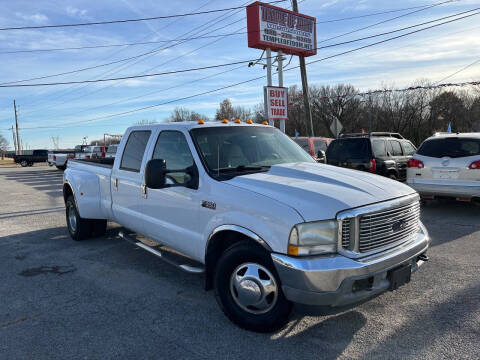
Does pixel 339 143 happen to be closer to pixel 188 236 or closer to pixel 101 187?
pixel 101 187

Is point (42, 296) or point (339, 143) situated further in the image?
point (339, 143)

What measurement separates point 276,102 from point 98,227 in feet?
34.8

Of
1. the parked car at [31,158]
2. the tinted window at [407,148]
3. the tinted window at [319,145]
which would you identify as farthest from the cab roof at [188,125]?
the parked car at [31,158]

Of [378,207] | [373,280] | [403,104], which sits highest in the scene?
[403,104]

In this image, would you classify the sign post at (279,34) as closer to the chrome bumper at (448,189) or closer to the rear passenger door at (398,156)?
the rear passenger door at (398,156)

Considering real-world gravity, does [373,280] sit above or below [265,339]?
above

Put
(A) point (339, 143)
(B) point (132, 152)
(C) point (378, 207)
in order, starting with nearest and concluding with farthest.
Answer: (C) point (378, 207) → (B) point (132, 152) → (A) point (339, 143)

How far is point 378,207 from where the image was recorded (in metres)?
3.10

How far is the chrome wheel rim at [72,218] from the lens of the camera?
6.59 m

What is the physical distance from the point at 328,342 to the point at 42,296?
10.3ft

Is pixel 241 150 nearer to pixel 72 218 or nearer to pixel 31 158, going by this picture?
pixel 72 218

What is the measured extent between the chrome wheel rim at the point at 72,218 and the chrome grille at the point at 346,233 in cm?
511

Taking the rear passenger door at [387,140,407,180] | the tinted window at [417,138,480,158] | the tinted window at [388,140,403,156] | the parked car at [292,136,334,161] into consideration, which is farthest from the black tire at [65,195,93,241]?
the parked car at [292,136,334,161]

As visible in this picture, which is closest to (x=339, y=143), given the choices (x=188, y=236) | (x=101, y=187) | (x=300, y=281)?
(x=101, y=187)
